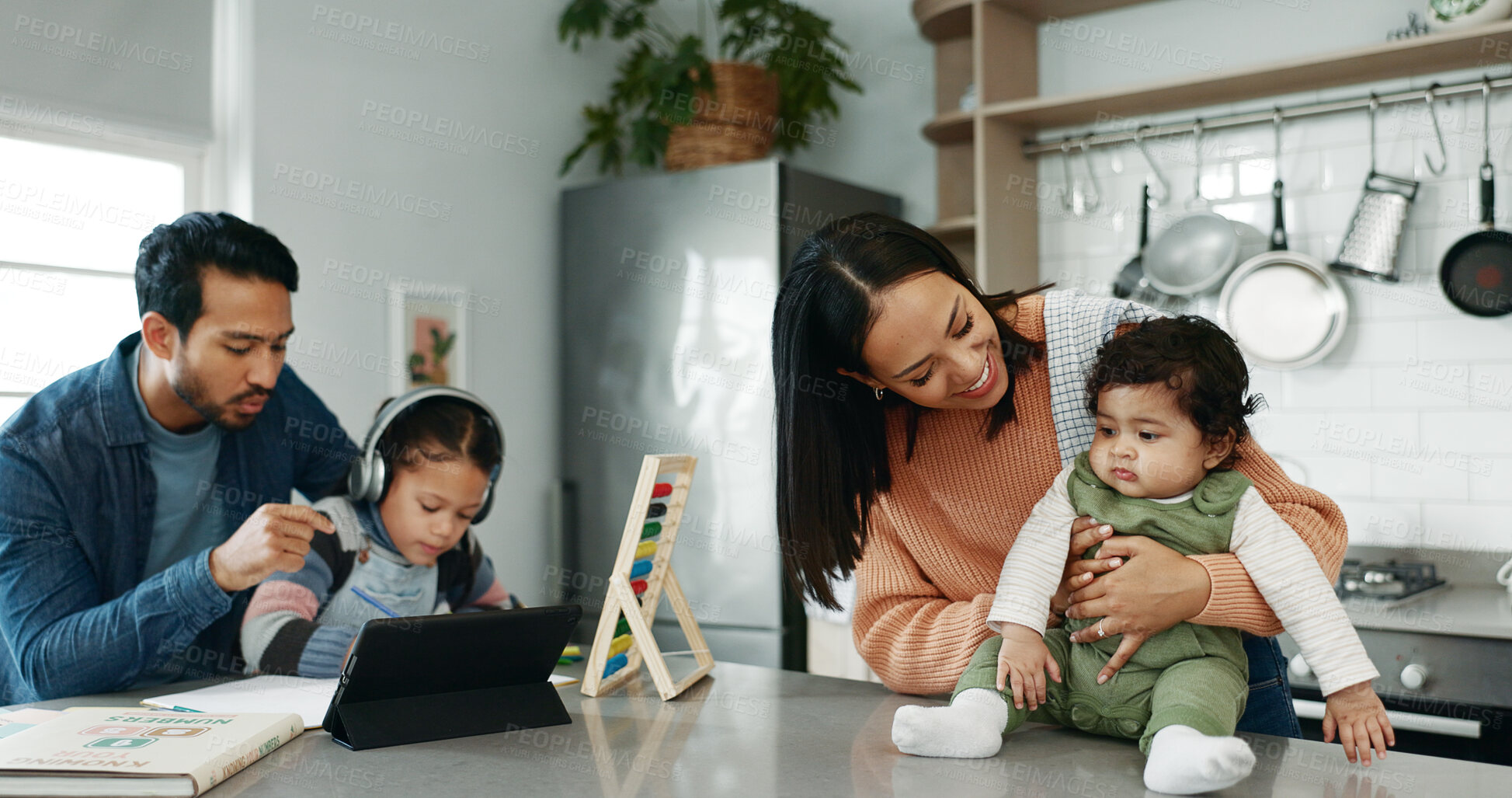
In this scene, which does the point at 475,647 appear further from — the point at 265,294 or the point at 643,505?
the point at 265,294

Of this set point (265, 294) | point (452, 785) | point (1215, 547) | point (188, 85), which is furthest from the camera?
point (188, 85)

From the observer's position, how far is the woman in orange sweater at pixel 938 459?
1.22 m

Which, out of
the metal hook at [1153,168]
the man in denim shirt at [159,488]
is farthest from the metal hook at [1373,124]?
the man in denim shirt at [159,488]

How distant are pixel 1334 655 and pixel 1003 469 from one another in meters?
0.43

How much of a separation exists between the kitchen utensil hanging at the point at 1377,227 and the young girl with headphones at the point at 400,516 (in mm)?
2108

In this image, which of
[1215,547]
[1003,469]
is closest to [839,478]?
[1003,469]

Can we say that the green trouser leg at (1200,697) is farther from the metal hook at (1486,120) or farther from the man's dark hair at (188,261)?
the metal hook at (1486,120)

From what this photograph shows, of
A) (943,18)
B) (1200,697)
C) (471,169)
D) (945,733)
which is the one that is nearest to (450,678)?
(945,733)

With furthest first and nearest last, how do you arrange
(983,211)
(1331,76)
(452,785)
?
(983,211) → (1331,76) → (452,785)

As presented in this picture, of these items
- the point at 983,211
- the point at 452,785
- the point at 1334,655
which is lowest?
the point at 452,785

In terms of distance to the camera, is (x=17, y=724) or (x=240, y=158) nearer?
(x=17, y=724)

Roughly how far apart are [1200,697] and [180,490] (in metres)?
1.40

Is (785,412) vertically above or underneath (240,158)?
underneath

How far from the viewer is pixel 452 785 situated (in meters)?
1.05
